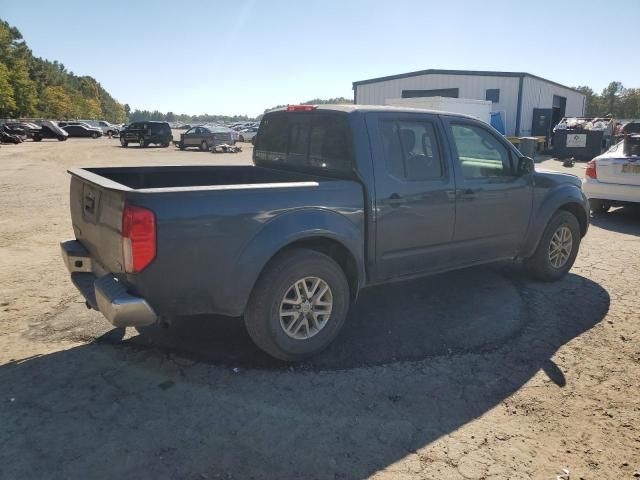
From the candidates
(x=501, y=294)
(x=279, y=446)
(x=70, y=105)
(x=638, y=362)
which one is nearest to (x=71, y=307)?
(x=279, y=446)

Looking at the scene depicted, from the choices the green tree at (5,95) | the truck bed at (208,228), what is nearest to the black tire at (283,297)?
the truck bed at (208,228)

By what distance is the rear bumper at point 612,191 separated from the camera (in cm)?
877

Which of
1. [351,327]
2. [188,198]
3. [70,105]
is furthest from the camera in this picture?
[70,105]

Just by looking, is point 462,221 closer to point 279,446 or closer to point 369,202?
point 369,202

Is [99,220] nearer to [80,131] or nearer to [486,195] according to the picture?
[486,195]

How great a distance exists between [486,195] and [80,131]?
5550 cm

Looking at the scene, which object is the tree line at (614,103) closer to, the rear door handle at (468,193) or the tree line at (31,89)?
the tree line at (31,89)

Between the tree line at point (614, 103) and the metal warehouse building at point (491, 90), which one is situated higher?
the tree line at point (614, 103)

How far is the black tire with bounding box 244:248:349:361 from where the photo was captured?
11.3 feet

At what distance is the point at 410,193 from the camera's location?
13.5 ft

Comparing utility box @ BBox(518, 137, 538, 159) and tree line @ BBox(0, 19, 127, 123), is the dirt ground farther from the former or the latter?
tree line @ BBox(0, 19, 127, 123)

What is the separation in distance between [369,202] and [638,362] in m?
2.46

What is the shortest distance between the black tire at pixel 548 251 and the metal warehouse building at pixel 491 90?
25180mm

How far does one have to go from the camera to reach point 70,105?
3952 inches
